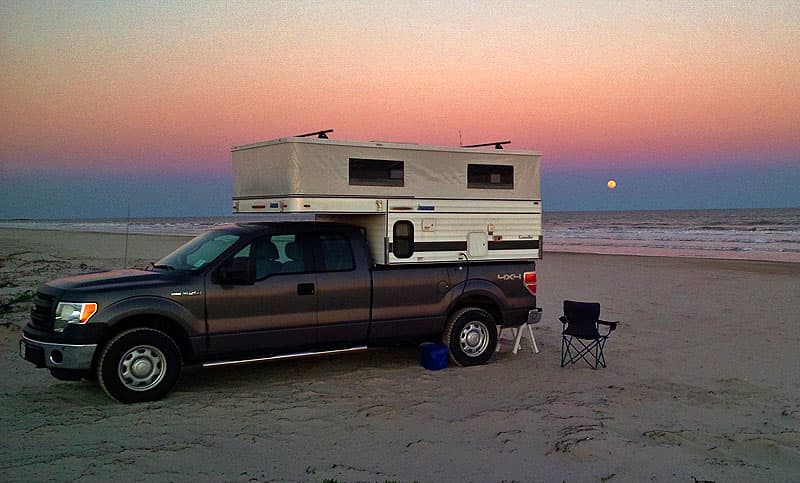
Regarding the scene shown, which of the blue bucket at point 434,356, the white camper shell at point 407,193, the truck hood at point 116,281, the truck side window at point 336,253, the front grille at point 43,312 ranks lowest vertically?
the blue bucket at point 434,356

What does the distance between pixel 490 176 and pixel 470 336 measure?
1993mm

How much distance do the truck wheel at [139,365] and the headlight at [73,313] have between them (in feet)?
1.11

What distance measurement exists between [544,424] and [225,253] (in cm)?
356

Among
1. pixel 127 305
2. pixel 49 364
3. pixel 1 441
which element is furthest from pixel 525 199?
pixel 1 441

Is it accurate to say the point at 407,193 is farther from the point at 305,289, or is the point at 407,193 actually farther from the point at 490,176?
the point at 305,289

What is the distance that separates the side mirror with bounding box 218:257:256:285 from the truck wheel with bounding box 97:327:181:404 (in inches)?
30.9

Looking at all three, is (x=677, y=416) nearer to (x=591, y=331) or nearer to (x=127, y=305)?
(x=591, y=331)

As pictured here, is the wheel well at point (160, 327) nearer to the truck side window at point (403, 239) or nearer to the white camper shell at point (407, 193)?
the white camper shell at point (407, 193)

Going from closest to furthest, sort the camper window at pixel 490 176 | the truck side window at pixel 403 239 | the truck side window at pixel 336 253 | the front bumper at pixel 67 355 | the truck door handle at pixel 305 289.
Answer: the front bumper at pixel 67 355 → the truck door handle at pixel 305 289 → the truck side window at pixel 336 253 → the truck side window at pixel 403 239 → the camper window at pixel 490 176

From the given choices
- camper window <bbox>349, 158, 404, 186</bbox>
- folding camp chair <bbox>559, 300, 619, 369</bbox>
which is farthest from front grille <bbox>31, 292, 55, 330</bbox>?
folding camp chair <bbox>559, 300, 619, 369</bbox>

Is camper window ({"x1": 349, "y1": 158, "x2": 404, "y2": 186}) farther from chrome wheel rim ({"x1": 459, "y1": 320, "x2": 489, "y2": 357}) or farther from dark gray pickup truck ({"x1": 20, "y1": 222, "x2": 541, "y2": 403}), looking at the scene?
chrome wheel rim ({"x1": 459, "y1": 320, "x2": 489, "y2": 357})

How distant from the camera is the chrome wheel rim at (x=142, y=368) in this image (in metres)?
7.02

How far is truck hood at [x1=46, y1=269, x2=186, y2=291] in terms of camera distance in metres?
7.05

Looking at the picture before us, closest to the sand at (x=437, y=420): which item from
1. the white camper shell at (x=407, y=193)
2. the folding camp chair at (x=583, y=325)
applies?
the folding camp chair at (x=583, y=325)
